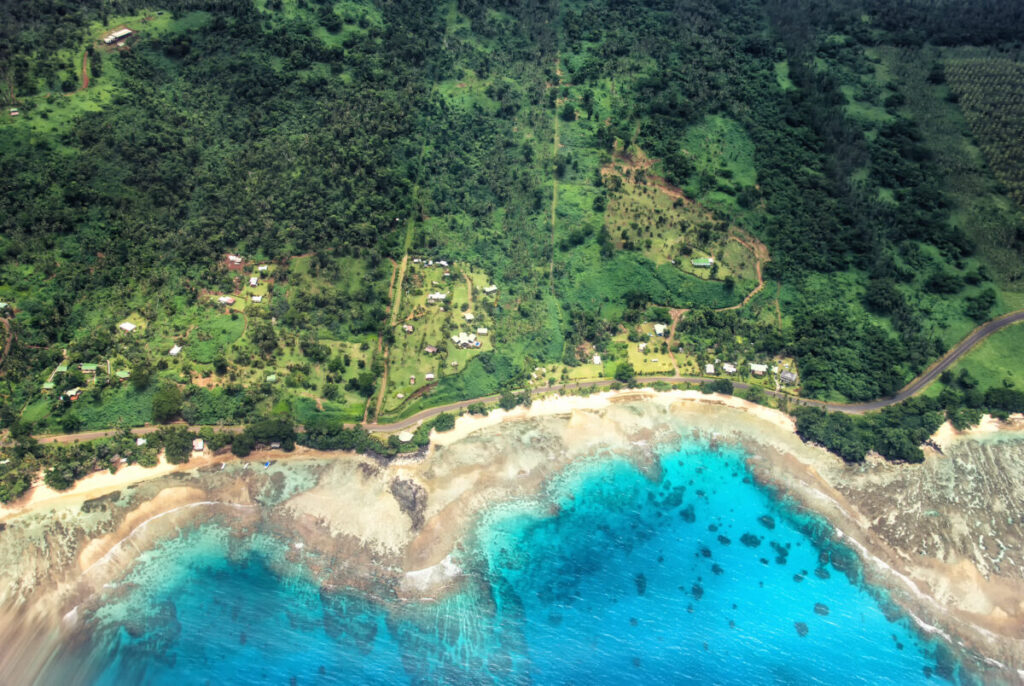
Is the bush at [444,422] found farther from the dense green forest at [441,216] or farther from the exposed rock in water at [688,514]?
the exposed rock in water at [688,514]

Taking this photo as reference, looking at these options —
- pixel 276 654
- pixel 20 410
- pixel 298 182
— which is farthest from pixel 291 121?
pixel 276 654

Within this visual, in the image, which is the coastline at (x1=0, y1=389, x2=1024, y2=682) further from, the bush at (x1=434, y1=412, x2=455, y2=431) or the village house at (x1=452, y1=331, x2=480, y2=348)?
the village house at (x1=452, y1=331, x2=480, y2=348)

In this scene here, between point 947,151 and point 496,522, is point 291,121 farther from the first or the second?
point 947,151

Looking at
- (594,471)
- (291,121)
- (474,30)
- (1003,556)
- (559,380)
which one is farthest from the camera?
(474,30)

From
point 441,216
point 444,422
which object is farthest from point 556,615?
point 441,216

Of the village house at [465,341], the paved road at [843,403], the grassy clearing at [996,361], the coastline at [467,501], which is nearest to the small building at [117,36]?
the coastline at [467,501]

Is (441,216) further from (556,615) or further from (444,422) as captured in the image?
(556,615)

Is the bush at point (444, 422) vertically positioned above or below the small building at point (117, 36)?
below
